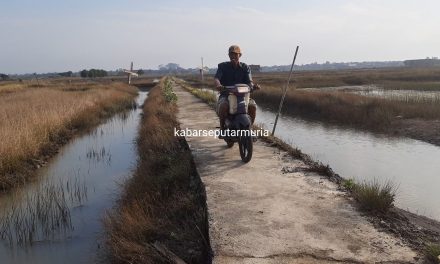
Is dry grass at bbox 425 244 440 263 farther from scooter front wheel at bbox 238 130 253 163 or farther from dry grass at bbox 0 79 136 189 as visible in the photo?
dry grass at bbox 0 79 136 189

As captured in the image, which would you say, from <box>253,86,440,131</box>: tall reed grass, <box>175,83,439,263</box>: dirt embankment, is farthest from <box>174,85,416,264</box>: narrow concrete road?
<box>253,86,440,131</box>: tall reed grass

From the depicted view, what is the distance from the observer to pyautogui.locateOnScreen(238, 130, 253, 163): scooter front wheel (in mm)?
7278

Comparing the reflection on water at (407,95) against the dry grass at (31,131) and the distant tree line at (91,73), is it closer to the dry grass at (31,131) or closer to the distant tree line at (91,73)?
the dry grass at (31,131)

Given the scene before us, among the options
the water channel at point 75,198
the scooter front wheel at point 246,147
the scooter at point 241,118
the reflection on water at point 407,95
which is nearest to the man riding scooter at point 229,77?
the scooter at point 241,118

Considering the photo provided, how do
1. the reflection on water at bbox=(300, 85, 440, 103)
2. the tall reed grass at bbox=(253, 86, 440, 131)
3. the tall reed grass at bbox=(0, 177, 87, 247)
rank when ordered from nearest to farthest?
the tall reed grass at bbox=(0, 177, 87, 247) < the tall reed grass at bbox=(253, 86, 440, 131) < the reflection on water at bbox=(300, 85, 440, 103)

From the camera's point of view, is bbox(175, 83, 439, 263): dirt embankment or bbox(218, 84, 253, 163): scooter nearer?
bbox(175, 83, 439, 263): dirt embankment

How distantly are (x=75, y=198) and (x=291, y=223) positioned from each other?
4893 mm

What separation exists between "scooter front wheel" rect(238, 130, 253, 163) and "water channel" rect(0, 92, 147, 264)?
2472mm

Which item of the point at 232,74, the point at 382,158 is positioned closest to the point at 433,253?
the point at 232,74

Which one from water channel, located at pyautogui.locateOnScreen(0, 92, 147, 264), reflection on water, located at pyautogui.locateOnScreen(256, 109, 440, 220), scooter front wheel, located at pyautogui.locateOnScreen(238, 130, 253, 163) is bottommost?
water channel, located at pyautogui.locateOnScreen(0, 92, 147, 264)

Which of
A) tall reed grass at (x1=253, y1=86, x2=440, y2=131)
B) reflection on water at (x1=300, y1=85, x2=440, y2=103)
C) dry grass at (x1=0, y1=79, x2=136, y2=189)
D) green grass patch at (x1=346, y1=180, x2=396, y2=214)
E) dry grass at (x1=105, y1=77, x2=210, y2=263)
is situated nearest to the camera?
dry grass at (x1=105, y1=77, x2=210, y2=263)

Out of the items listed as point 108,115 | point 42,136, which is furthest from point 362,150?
point 108,115

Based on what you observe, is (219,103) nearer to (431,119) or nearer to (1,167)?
(1,167)

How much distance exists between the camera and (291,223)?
4660mm
